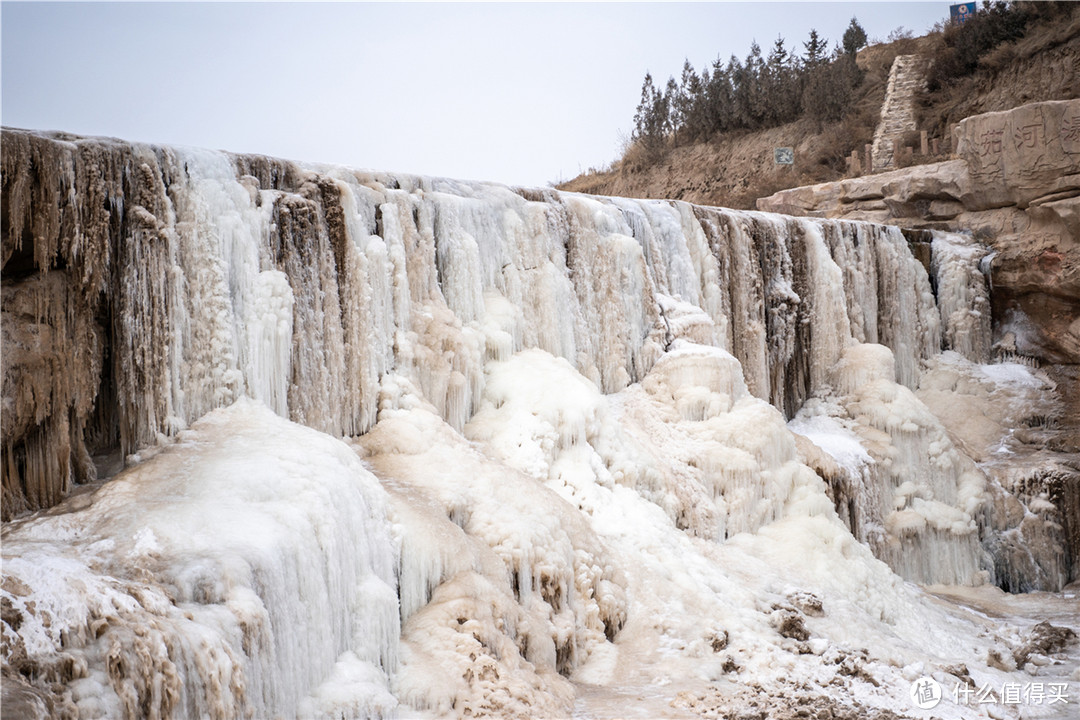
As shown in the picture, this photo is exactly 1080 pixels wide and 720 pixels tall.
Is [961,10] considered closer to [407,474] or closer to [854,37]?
[854,37]

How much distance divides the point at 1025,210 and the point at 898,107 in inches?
429

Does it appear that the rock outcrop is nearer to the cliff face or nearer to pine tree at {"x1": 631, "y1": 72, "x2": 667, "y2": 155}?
the cliff face

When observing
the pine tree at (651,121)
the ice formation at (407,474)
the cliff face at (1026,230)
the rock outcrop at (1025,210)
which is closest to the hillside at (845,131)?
the pine tree at (651,121)

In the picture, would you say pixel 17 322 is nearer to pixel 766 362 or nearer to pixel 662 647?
pixel 662 647

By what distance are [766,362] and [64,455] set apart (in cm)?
940

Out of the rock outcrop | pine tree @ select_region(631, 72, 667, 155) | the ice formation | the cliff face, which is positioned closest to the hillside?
pine tree @ select_region(631, 72, 667, 155)

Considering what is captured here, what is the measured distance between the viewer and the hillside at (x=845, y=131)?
2306 centimetres

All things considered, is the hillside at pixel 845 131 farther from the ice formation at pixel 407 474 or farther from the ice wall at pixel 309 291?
the ice formation at pixel 407 474

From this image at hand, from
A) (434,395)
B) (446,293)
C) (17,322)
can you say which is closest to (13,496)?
(17,322)

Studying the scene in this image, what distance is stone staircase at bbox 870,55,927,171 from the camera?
2431 cm

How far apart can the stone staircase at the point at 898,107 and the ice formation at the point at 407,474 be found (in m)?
14.6

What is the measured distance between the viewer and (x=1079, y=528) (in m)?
11.9

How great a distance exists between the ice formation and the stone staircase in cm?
1464

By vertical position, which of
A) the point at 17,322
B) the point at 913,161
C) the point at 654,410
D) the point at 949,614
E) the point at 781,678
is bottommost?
the point at 949,614
